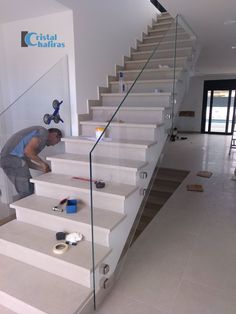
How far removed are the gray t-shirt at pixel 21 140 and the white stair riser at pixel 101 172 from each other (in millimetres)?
411

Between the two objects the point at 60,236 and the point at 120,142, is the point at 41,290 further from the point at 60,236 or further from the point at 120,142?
the point at 120,142

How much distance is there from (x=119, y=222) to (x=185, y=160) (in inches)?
181

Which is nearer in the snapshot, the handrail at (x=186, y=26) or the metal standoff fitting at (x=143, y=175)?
the metal standoff fitting at (x=143, y=175)

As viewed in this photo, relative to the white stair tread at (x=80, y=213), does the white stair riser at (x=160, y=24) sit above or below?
above

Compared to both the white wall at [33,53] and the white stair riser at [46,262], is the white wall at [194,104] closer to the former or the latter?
the white wall at [33,53]

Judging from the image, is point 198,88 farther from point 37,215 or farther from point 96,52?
point 37,215

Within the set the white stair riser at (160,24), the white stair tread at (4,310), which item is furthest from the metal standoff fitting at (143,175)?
the white stair riser at (160,24)

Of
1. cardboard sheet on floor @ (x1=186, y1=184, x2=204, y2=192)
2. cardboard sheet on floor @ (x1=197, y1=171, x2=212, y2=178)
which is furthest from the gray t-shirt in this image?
cardboard sheet on floor @ (x1=197, y1=171, x2=212, y2=178)

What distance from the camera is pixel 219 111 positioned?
11219mm

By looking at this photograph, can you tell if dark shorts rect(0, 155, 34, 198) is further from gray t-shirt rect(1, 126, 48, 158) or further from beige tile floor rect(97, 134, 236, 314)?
beige tile floor rect(97, 134, 236, 314)

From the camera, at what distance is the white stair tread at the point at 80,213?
6.38 ft

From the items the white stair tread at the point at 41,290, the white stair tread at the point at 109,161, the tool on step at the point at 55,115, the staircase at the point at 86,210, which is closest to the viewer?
the white stair tread at the point at 41,290

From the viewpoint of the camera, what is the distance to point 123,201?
208 cm

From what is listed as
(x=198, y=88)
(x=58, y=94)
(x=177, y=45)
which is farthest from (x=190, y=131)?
(x=58, y=94)
